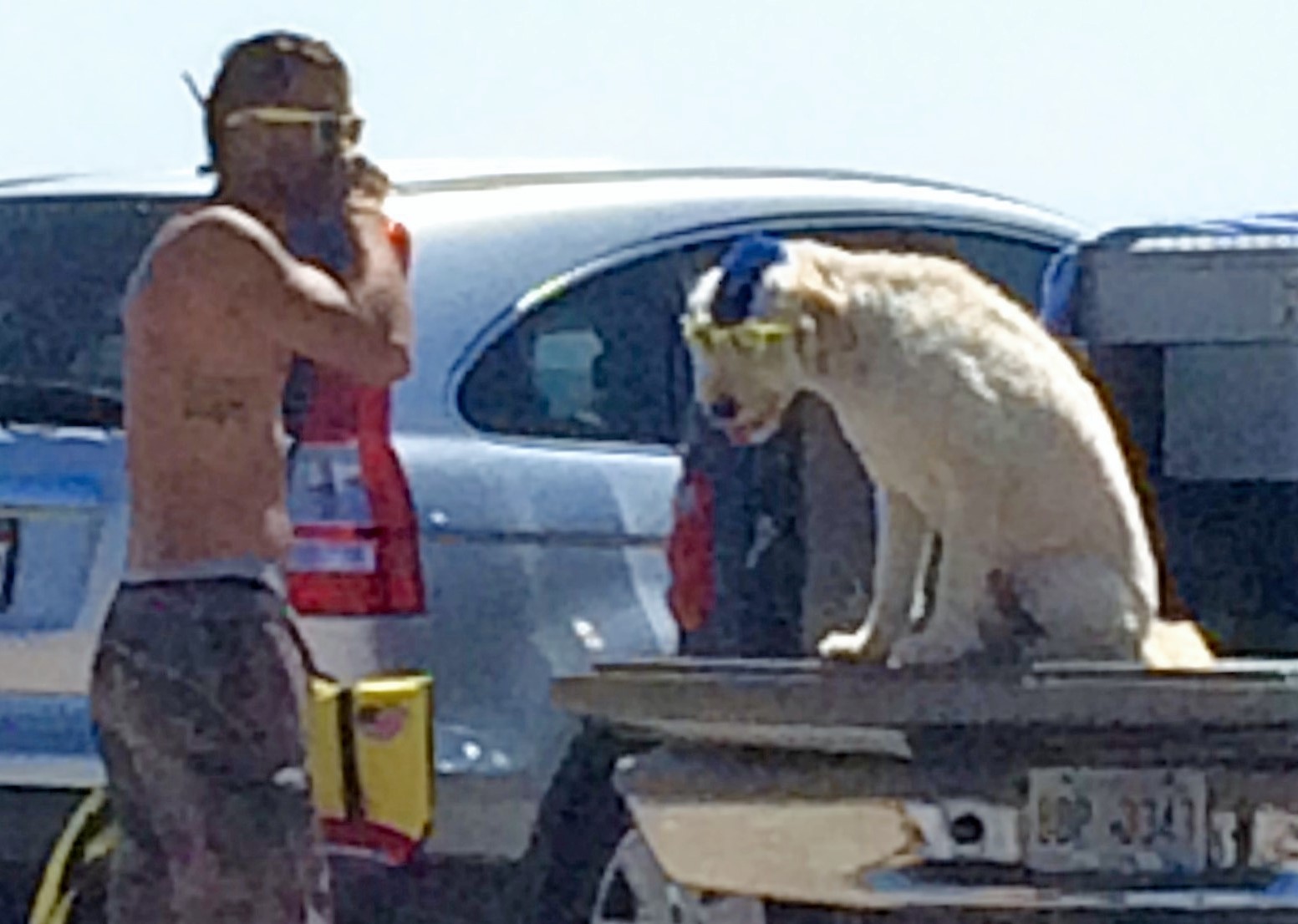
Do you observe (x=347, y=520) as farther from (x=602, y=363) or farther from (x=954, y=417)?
(x=954, y=417)

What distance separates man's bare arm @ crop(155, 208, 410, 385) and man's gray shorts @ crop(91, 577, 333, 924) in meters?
0.43

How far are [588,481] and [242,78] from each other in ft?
3.68

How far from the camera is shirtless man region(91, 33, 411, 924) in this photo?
6.02m

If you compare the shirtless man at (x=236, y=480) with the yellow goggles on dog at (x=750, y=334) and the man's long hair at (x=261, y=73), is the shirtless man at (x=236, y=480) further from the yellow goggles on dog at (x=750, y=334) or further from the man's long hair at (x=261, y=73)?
the yellow goggles on dog at (x=750, y=334)

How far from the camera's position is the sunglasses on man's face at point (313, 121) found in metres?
6.12

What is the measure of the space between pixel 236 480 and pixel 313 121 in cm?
62

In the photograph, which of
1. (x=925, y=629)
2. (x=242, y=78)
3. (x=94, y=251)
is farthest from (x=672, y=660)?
(x=94, y=251)

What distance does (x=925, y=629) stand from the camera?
6.12 meters

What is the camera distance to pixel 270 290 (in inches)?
236

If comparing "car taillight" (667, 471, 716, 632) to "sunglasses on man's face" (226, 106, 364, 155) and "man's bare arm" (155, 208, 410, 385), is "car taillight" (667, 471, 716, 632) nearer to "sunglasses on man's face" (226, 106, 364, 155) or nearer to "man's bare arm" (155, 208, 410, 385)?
"man's bare arm" (155, 208, 410, 385)

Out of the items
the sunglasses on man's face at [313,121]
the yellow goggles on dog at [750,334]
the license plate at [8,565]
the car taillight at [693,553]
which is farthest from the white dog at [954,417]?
the license plate at [8,565]

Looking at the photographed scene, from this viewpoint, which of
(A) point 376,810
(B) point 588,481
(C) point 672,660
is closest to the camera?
(C) point 672,660

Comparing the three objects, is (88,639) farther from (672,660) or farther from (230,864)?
(672,660)

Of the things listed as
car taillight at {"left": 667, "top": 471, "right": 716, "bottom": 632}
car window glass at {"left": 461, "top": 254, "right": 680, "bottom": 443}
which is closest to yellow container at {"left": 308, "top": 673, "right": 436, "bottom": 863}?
car taillight at {"left": 667, "top": 471, "right": 716, "bottom": 632}
